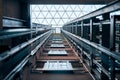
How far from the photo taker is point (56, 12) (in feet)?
95.2

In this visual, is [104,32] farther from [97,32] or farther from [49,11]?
[49,11]

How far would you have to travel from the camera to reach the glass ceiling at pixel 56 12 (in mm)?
28641

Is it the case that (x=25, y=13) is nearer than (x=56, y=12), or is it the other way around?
(x=25, y=13)

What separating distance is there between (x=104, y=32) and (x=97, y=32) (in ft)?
3.27

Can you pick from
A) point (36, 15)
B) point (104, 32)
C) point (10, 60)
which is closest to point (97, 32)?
point (104, 32)

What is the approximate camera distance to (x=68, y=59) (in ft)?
19.5

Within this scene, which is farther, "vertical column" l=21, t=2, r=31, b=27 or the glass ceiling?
the glass ceiling

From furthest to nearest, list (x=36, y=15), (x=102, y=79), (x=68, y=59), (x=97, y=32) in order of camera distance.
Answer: (x=36, y=15) < (x=68, y=59) < (x=97, y=32) < (x=102, y=79)

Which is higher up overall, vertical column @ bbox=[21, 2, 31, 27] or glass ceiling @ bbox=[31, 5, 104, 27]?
glass ceiling @ bbox=[31, 5, 104, 27]

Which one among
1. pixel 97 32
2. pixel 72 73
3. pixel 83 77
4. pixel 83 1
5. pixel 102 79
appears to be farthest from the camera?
pixel 83 1

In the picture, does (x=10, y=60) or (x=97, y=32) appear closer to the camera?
(x=10, y=60)

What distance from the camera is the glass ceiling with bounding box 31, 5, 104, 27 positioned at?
28.6 m

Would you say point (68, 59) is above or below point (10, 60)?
below

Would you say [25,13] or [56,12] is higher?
[56,12]
